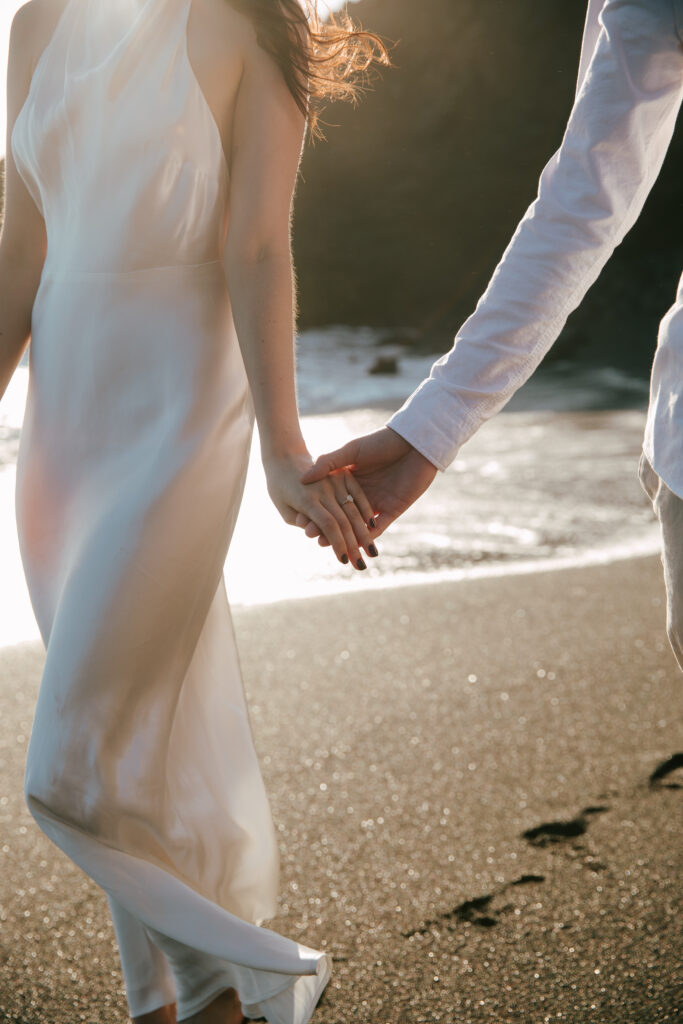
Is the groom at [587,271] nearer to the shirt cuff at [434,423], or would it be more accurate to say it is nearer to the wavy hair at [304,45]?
the shirt cuff at [434,423]

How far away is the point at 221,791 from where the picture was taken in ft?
6.63

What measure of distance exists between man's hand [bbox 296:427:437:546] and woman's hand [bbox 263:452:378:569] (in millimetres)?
13

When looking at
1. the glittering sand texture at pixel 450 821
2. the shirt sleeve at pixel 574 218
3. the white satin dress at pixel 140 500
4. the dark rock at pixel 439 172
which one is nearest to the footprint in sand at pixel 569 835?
the glittering sand texture at pixel 450 821

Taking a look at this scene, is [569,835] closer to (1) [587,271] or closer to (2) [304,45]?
(1) [587,271]

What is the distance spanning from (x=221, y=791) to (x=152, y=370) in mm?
768

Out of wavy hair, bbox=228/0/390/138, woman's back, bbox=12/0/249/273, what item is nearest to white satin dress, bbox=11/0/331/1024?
woman's back, bbox=12/0/249/273

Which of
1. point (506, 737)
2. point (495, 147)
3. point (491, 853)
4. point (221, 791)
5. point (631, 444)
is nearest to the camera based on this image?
point (221, 791)

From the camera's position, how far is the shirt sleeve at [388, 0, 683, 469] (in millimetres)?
1400

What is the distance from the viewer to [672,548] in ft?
4.69

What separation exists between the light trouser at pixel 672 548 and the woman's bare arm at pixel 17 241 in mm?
1195

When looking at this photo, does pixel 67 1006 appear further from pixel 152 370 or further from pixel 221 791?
pixel 152 370

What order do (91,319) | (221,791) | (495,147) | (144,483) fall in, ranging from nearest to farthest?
(144,483) → (91,319) → (221,791) → (495,147)

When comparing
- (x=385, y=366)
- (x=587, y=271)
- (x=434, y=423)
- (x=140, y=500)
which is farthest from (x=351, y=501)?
(x=385, y=366)

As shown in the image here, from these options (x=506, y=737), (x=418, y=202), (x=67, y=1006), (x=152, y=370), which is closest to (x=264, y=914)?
(x=67, y=1006)
